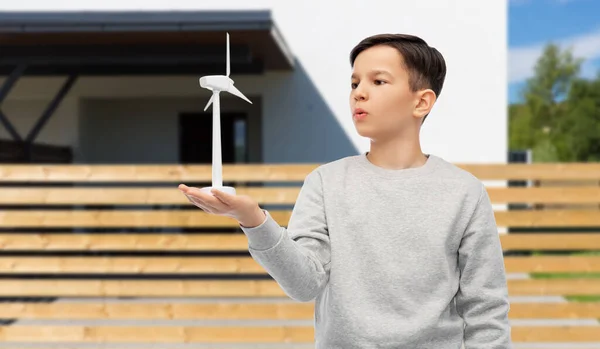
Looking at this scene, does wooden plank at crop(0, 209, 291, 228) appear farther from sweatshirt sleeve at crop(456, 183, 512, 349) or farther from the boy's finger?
the boy's finger

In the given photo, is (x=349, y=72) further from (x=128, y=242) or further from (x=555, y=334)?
(x=555, y=334)

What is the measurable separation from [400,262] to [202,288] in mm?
3168

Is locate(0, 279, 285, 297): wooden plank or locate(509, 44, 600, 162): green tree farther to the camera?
locate(509, 44, 600, 162): green tree

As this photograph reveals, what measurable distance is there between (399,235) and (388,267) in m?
0.08

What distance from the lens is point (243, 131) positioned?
11656 mm

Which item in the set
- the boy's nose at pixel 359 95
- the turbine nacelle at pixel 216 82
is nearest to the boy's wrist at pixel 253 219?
the turbine nacelle at pixel 216 82

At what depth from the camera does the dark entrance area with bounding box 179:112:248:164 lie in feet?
37.7

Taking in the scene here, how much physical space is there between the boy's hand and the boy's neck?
1.29 feet

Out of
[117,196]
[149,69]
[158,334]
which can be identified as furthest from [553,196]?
[149,69]

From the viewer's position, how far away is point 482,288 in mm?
1555

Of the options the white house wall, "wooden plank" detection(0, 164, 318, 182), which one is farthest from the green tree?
"wooden plank" detection(0, 164, 318, 182)

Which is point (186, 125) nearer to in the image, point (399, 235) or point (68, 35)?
point (68, 35)

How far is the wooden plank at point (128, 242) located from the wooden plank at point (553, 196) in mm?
1846

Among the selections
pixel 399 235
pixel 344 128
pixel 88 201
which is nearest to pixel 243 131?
pixel 344 128
